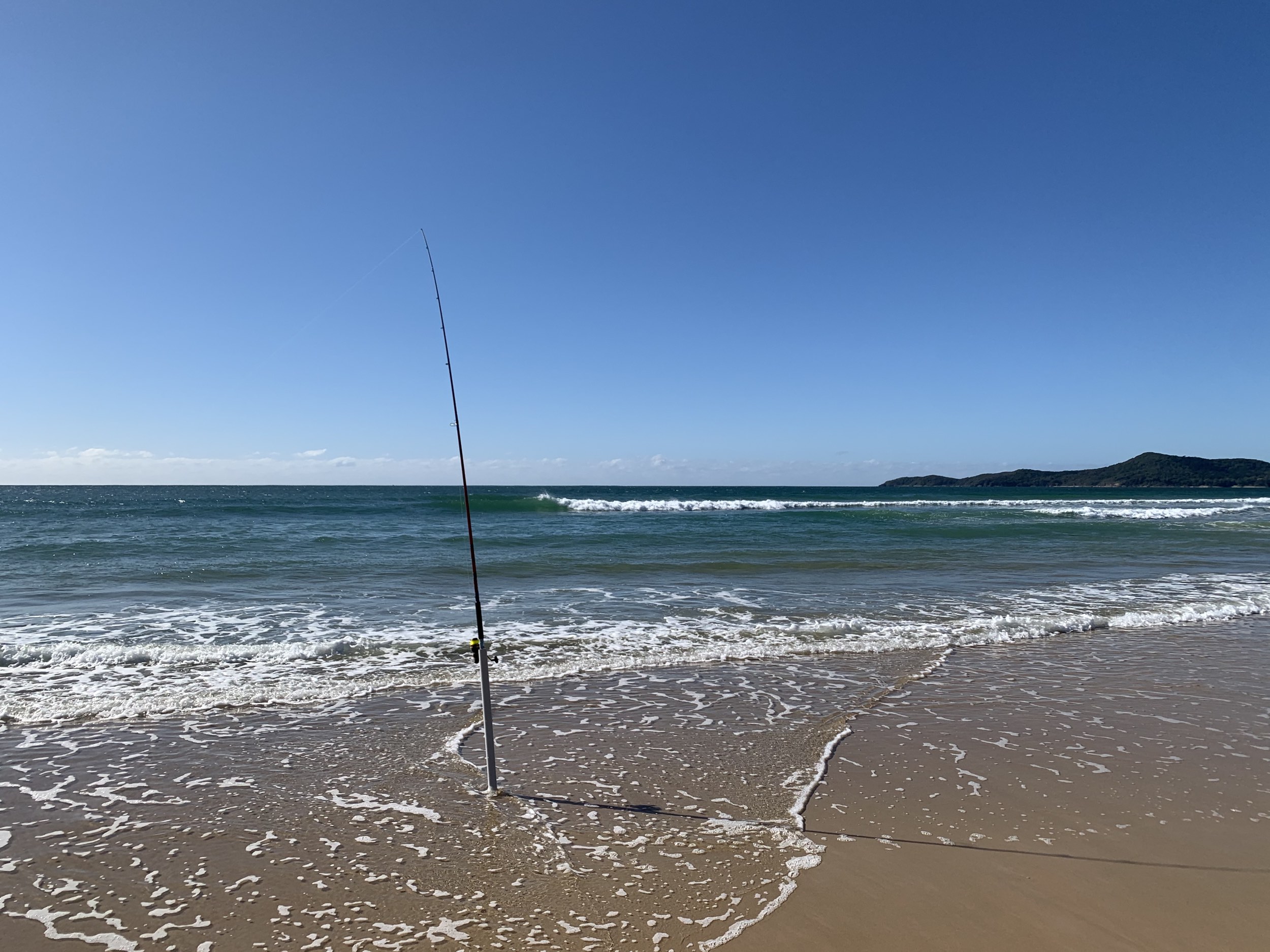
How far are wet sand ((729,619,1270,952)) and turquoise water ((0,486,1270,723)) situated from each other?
2.78m

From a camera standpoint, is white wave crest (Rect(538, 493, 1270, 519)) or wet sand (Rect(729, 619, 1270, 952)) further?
white wave crest (Rect(538, 493, 1270, 519))

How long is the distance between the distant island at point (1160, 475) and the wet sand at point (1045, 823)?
122m

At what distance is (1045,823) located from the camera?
3.91 metres

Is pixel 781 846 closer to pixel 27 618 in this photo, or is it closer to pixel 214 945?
pixel 214 945

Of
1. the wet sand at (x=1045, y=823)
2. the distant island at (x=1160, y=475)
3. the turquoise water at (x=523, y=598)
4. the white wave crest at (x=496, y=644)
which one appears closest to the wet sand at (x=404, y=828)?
the wet sand at (x=1045, y=823)

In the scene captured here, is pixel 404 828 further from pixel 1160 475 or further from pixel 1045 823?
pixel 1160 475

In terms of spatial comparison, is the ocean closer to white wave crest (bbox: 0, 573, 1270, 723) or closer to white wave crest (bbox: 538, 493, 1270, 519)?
white wave crest (bbox: 0, 573, 1270, 723)

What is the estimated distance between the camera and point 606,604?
1154cm

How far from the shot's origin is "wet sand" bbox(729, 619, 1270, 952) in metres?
2.96

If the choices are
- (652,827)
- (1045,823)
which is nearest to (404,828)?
(652,827)

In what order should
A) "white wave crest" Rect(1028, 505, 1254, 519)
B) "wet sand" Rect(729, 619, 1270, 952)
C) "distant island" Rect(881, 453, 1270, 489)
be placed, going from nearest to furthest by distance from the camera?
"wet sand" Rect(729, 619, 1270, 952)
"white wave crest" Rect(1028, 505, 1254, 519)
"distant island" Rect(881, 453, 1270, 489)

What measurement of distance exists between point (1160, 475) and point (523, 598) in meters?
135

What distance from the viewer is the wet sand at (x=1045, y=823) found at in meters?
2.96

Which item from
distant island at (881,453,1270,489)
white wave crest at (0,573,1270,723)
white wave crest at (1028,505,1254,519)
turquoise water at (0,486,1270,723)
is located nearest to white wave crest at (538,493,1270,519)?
white wave crest at (1028,505,1254,519)
